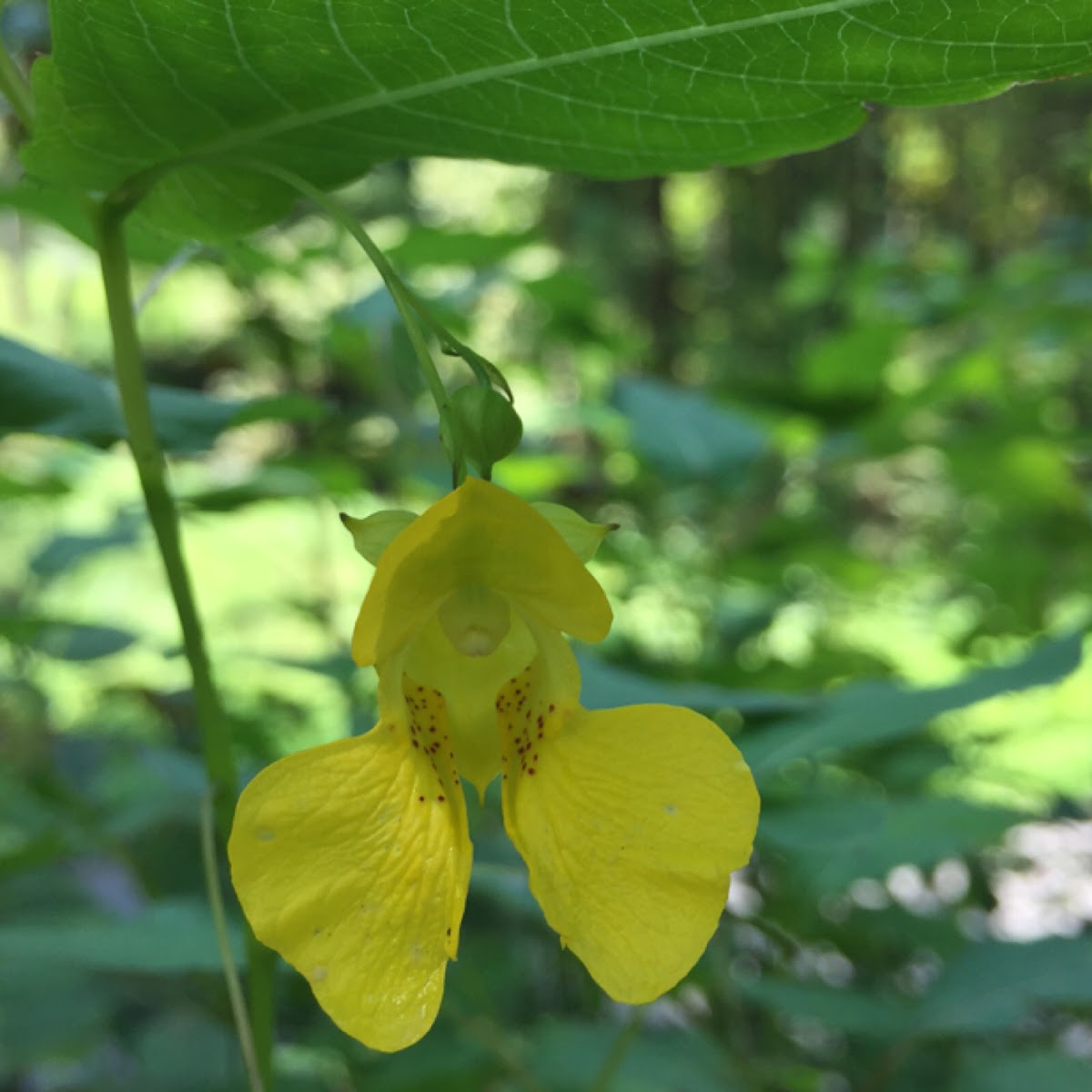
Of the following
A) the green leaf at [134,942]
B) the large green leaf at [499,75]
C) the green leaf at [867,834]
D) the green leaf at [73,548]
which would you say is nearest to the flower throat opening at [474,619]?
the large green leaf at [499,75]

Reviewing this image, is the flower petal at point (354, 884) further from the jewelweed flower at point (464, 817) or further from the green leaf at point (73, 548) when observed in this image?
the green leaf at point (73, 548)

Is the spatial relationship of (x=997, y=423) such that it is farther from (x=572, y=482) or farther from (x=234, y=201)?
(x=234, y=201)

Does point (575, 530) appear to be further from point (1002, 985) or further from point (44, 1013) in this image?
point (44, 1013)

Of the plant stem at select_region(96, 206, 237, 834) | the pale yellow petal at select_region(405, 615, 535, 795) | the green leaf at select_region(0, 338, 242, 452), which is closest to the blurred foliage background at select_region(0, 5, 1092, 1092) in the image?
the green leaf at select_region(0, 338, 242, 452)

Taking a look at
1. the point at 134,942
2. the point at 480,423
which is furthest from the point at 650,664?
the point at 480,423

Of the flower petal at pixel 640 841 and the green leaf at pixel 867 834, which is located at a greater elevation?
the flower petal at pixel 640 841

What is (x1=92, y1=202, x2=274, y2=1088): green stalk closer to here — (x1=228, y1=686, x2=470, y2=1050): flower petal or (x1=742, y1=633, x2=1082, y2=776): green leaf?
(x1=228, y1=686, x2=470, y2=1050): flower petal

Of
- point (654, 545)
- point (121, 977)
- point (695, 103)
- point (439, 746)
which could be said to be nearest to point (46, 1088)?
point (121, 977)
